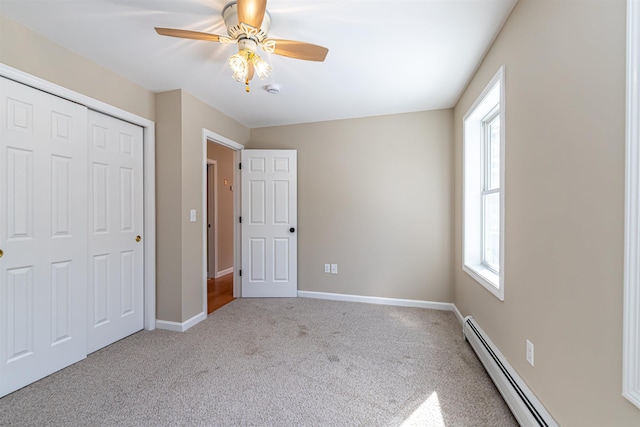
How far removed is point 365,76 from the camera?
7.86 feet

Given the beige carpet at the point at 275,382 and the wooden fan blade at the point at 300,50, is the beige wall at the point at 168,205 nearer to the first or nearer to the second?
the beige carpet at the point at 275,382

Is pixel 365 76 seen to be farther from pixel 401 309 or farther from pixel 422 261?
pixel 401 309

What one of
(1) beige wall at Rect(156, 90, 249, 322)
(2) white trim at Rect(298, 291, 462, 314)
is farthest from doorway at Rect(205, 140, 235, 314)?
(1) beige wall at Rect(156, 90, 249, 322)

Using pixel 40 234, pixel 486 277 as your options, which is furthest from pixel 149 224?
pixel 486 277

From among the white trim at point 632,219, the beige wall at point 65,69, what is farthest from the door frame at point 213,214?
the white trim at point 632,219

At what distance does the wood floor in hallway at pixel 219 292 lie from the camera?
3.44 m

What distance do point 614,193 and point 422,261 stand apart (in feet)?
8.14

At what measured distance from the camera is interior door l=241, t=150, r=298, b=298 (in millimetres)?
3664

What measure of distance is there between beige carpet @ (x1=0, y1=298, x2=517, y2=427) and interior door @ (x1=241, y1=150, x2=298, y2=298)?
2.95ft

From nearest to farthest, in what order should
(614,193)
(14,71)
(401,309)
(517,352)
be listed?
(614,193)
(517,352)
(14,71)
(401,309)

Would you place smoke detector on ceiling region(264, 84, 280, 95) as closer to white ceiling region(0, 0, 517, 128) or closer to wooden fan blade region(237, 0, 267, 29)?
white ceiling region(0, 0, 517, 128)

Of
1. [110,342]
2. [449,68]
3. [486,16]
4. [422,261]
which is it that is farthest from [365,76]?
[110,342]

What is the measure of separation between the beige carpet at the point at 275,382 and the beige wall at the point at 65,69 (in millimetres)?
2140

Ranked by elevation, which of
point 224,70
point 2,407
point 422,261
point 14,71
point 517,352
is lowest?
point 2,407
